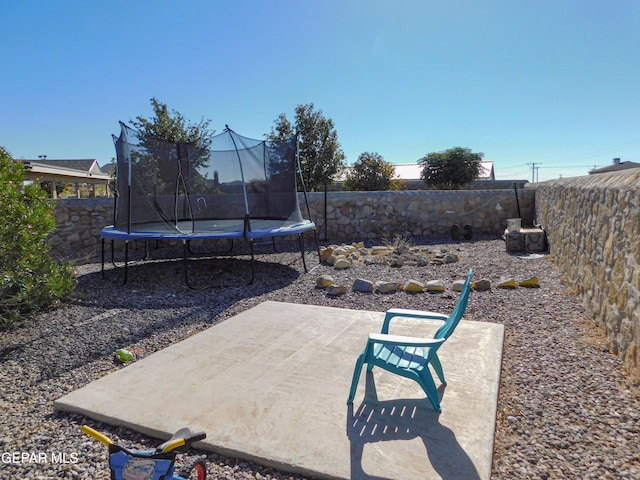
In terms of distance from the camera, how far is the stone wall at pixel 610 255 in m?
2.59

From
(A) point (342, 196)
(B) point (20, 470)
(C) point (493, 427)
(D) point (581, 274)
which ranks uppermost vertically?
(A) point (342, 196)

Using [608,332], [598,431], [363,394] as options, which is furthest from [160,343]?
[608,332]

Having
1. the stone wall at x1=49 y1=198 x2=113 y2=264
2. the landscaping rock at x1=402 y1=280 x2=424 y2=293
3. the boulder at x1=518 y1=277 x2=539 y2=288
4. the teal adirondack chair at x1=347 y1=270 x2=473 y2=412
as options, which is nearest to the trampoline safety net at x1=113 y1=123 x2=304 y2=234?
the stone wall at x1=49 y1=198 x2=113 y2=264

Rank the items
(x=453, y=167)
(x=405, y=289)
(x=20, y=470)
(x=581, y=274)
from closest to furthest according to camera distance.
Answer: (x=20, y=470)
(x=581, y=274)
(x=405, y=289)
(x=453, y=167)

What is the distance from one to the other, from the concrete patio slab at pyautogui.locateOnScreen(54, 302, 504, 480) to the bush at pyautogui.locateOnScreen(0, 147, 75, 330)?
1.91 meters

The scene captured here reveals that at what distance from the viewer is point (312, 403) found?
92.3 inches

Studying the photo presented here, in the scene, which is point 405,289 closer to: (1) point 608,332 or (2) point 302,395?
(1) point 608,332

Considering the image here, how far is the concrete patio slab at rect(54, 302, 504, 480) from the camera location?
6.13 feet

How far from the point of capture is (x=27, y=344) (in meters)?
3.49

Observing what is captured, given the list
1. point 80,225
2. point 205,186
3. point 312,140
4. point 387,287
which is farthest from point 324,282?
point 312,140

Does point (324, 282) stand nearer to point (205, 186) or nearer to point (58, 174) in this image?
point (205, 186)

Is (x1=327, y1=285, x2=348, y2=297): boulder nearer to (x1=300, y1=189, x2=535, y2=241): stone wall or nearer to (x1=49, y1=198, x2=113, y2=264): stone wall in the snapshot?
(x1=300, y1=189, x2=535, y2=241): stone wall

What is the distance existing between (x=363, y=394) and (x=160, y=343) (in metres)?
1.98

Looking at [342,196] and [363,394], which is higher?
[342,196]
